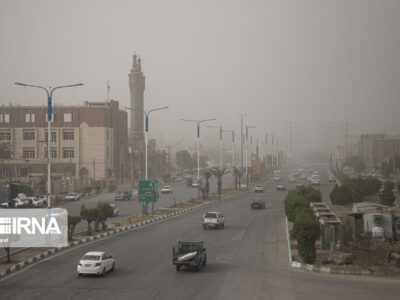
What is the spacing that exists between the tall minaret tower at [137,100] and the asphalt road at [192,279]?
11393 cm

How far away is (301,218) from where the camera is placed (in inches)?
1095

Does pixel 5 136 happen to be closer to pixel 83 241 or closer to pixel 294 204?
pixel 83 241

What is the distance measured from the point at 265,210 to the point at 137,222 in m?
18.9

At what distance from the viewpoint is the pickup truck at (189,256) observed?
2494 centimetres

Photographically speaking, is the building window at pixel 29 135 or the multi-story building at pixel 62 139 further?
the building window at pixel 29 135

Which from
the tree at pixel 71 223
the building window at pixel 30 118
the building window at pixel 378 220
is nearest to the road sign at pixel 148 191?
the tree at pixel 71 223

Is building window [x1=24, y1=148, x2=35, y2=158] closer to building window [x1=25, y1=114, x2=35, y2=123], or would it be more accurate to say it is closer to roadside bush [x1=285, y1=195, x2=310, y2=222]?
building window [x1=25, y1=114, x2=35, y2=123]

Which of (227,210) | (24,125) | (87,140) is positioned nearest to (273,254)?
(227,210)

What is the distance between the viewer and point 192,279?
23469mm

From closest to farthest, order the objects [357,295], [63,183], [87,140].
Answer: [357,295], [63,183], [87,140]

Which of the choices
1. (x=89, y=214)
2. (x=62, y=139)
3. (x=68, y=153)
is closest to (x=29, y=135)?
(x=62, y=139)

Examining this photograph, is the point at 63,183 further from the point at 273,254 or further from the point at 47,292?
the point at 47,292

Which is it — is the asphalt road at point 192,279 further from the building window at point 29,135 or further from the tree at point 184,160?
the tree at point 184,160

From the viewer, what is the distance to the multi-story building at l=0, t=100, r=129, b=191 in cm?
10925
